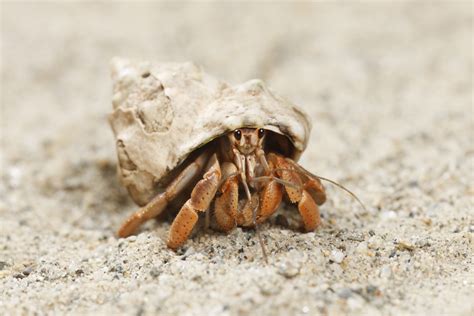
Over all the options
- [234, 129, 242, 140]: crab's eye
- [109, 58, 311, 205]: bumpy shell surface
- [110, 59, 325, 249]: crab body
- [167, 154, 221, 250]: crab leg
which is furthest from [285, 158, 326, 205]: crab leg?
[167, 154, 221, 250]: crab leg

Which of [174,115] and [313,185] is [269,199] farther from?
[174,115]

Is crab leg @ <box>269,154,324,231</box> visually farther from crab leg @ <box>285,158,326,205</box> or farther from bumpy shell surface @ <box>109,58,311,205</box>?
bumpy shell surface @ <box>109,58,311,205</box>

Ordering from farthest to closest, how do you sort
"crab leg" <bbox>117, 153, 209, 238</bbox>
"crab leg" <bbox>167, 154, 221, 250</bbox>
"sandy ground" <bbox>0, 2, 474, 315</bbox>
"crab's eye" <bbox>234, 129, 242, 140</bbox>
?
"crab leg" <bbox>117, 153, 209, 238</bbox> → "crab's eye" <bbox>234, 129, 242, 140</bbox> → "crab leg" <bbox>167, 154, 221, 250</bbox> → "sandy ground" <bbox>0, 2, 474, 315</bbox>

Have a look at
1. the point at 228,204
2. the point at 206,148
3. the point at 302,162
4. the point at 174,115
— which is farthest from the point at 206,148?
the point at 302,162

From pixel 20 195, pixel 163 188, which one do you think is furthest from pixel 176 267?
pixel 20 195

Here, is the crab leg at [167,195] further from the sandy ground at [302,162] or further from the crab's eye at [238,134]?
the crab's eye at [238,134]
